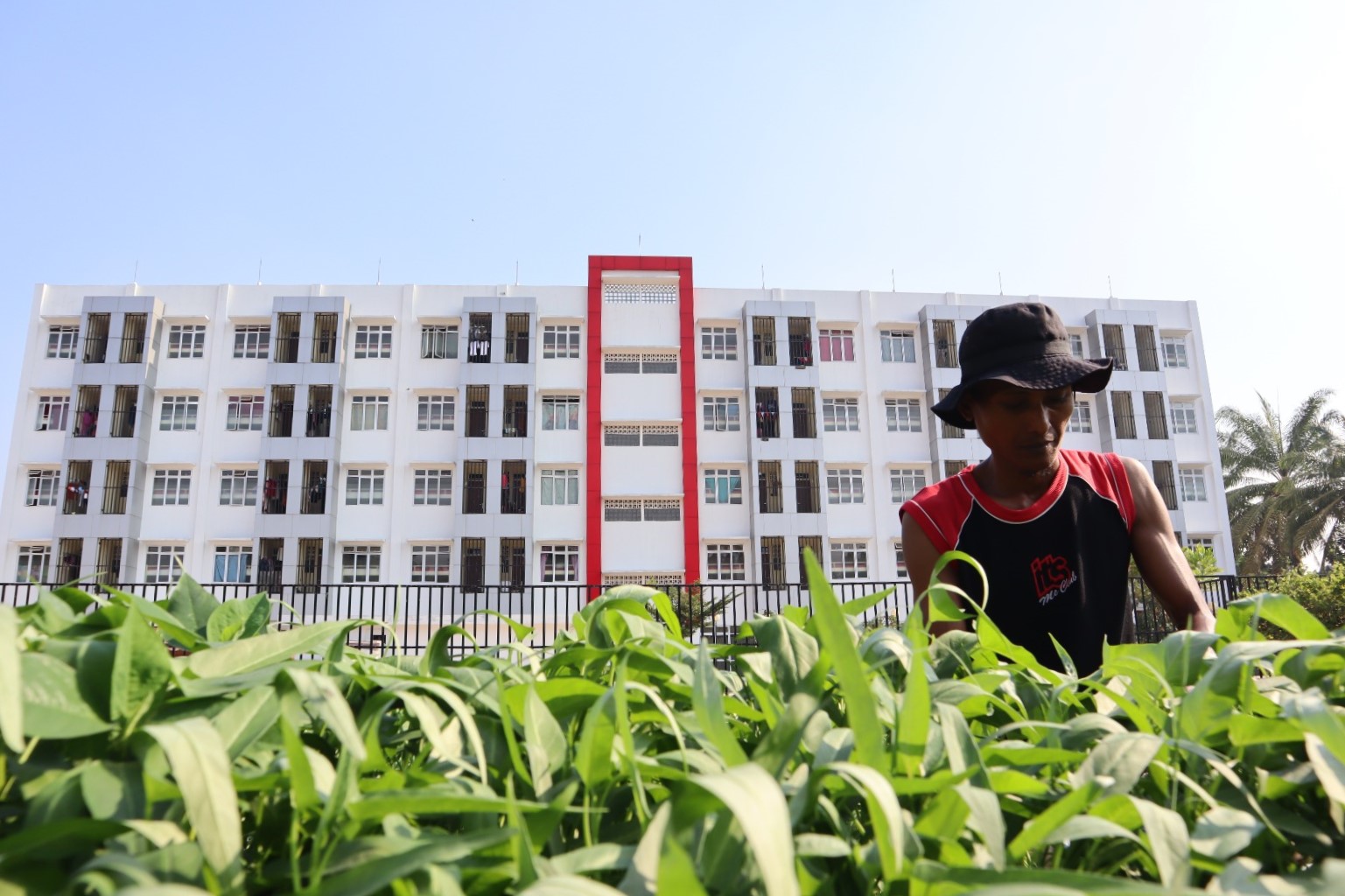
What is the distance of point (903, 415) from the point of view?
34562mm

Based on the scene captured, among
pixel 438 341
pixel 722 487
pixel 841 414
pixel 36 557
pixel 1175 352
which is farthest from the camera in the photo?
pixel 1175 352

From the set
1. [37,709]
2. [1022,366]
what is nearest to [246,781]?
[37,709]

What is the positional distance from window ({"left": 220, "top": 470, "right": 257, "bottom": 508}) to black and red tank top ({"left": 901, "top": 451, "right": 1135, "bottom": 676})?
3301 centimetres

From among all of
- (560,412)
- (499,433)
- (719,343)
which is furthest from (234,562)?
(719,343)

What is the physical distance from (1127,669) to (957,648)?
0.49 feet

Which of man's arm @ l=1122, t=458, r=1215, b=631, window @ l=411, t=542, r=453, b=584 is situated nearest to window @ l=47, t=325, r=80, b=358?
window @ l=411, t=542, r=453, b=584

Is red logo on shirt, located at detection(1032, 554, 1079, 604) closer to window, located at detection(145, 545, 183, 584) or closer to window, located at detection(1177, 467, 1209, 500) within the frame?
window, located at detection(145, 545, 183, 584)

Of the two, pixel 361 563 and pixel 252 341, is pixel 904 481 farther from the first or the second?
pixel 252 341

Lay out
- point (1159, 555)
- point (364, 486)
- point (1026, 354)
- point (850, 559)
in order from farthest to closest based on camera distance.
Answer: point (850, 559) < point (364, 486) < point (1159, 555) < point (1026, 354)

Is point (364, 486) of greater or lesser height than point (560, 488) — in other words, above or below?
→ above

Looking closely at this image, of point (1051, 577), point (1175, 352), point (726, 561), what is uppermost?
point (1175, 352)

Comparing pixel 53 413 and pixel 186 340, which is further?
pixel 186 340

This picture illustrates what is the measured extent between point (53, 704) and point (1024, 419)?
6.95 ft

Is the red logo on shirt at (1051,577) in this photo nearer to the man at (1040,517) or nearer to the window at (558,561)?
the man at (1040,517)
